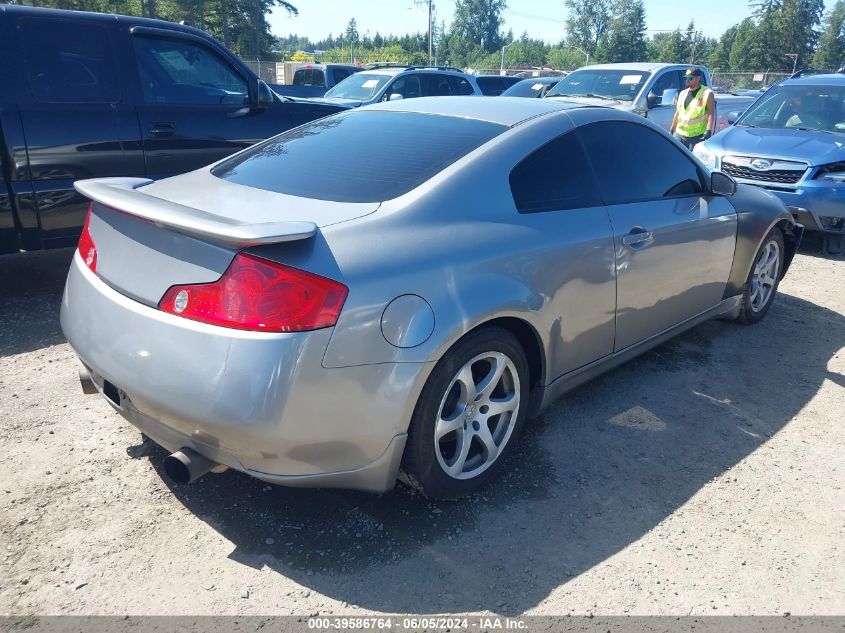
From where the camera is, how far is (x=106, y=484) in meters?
2.84

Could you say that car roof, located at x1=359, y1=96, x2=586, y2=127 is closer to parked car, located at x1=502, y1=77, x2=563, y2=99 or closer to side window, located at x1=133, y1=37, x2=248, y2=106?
side window, located at x1=133, y1=37, x2=248, y2=106

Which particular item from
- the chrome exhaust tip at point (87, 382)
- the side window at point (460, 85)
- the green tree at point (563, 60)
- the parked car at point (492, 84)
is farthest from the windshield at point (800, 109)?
the green tree at point (563, 60)

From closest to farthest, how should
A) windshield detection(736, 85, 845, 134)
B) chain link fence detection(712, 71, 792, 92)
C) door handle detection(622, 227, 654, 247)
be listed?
door handle detection(622, 227, 654, 247), windshield detection(736, 85, 845, 134), chain link fence detection(712, 71, 792, 92)

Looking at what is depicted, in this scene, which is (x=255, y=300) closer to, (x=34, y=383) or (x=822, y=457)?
(x=34, y=383)

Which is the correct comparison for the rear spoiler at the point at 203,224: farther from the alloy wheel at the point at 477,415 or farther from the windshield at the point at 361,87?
the windshield at the point at 361,87

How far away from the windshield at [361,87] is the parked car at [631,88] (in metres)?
3.19

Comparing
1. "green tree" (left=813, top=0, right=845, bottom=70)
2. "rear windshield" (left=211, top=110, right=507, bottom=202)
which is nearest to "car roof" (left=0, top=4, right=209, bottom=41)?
"rear windshield" (left=211, top=110, right=507, bottom=202)

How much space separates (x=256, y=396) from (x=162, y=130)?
3.85 m

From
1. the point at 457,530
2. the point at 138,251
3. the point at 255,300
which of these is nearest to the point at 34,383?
the point at 138,251

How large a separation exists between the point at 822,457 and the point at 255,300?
2.85 meters

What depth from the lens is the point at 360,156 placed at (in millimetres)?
2990

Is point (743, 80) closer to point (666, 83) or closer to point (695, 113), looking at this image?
point (666, 83)

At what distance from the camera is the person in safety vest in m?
9.08

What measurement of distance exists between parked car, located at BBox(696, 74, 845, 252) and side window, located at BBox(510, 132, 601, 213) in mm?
4812
